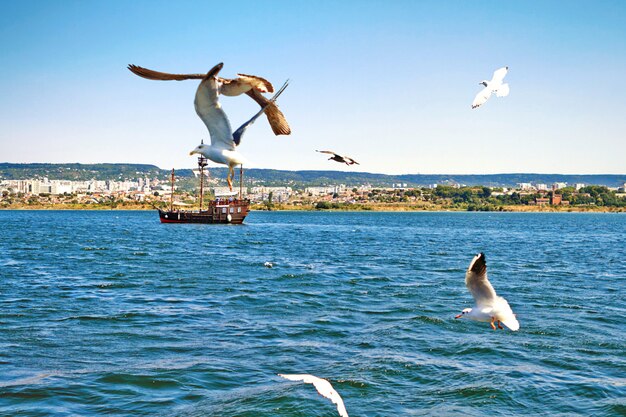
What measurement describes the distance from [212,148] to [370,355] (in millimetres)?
11714

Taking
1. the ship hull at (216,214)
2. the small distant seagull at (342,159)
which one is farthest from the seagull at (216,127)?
the ship hull at (216,214)

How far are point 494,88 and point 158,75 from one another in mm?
6866

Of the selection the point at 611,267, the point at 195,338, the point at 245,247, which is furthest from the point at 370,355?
the point at 245,247

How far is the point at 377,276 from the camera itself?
3384 centimetres

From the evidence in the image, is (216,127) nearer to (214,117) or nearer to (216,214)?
(214,117)

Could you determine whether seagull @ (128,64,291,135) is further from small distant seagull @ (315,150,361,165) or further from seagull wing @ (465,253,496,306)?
seagull wing @ (465,253,496,306)

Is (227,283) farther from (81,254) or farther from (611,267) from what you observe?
(611,267)

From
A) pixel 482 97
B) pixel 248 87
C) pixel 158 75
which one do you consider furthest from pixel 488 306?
pixel 158 75

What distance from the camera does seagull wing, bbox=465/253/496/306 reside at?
8279 millimetres

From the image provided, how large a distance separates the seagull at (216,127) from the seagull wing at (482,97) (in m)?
5.14

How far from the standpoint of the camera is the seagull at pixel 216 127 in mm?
5445

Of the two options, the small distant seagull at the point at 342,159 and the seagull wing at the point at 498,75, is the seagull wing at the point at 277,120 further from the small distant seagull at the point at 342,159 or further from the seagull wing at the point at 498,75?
the seagull wing at the point at 498,75

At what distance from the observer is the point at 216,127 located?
19.2ft

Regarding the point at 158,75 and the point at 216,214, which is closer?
the point at 158,75
